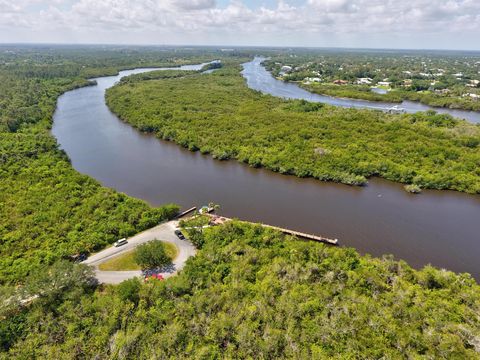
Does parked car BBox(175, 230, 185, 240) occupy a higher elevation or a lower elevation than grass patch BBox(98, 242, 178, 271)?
higher

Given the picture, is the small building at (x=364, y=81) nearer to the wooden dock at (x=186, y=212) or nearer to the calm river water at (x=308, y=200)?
the calm river water at (x=308, y=200)

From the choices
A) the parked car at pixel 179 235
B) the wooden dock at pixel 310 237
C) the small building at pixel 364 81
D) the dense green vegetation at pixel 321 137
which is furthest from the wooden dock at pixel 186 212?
the small building at pixel 364 81

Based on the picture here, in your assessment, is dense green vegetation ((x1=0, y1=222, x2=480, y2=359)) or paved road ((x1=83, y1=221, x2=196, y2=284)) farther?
paved road ((x1=83, y1=221, x2=196, y2=284))

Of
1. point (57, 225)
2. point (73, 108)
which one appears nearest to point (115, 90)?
point (73, 108)

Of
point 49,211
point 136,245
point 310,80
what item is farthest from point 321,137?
point 310,80

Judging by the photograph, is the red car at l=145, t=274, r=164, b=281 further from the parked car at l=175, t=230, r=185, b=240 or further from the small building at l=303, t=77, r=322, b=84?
the small building at l=303, t=77, r=322, b=84

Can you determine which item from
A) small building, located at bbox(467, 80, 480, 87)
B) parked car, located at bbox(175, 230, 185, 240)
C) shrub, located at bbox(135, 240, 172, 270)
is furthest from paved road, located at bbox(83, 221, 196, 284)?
small building, located at bbox(467, 80, 480, 87)
